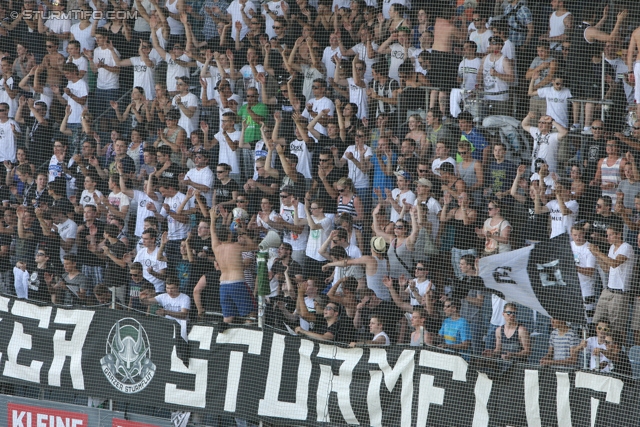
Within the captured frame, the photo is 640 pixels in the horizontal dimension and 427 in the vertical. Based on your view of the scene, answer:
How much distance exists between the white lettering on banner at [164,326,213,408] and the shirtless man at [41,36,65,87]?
474 cm

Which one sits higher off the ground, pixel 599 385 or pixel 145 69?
pixel 145 69

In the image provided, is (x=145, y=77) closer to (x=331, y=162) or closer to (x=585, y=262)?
(x=331, y=162)

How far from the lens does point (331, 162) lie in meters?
11.5

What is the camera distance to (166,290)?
1118cm

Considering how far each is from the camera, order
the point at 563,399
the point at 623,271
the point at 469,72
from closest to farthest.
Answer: the point at 563,399 < the point at 623,271 < the point at 469,72

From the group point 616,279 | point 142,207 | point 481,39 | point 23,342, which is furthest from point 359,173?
point 23,342

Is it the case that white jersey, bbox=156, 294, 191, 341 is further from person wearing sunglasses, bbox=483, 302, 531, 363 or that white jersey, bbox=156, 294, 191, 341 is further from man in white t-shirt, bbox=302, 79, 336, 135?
person wearing sunglasses, bbox=483, 302, 531, 363

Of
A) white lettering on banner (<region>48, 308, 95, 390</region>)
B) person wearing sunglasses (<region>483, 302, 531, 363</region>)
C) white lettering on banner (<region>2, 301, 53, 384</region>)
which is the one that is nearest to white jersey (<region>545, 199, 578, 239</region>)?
person wearing sunglasses (<region>483, 302, 531, 363</region>)

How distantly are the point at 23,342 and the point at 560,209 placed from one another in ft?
18.2

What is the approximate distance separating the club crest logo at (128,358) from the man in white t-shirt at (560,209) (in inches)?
158

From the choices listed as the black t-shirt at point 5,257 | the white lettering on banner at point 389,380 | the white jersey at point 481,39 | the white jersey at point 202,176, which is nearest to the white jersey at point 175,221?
the white jersey at point 202,176

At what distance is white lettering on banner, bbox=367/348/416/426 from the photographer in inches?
376

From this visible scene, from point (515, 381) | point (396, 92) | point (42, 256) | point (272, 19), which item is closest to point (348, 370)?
point (515, 381)

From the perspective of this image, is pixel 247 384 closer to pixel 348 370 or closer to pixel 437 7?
pixel 348 370
